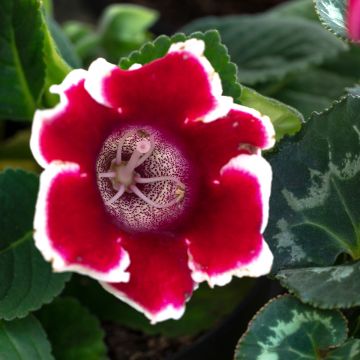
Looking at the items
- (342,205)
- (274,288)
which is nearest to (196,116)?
(342,205)

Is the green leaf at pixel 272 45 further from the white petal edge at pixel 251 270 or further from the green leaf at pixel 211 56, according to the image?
the white petal edge at pixel 251 270

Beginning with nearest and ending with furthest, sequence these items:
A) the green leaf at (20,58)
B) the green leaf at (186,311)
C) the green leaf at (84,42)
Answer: the green leaf at (20,58), the green leaf at (186,311), the green leaf at (84,42)

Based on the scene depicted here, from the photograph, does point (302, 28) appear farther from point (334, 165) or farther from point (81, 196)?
point (81, 196)

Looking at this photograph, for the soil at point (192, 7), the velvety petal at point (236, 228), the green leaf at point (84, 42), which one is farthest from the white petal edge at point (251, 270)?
the soil at point (192, 7)

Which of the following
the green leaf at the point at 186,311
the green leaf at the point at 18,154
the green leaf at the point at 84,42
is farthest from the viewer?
the green leaf at the point at 84,42

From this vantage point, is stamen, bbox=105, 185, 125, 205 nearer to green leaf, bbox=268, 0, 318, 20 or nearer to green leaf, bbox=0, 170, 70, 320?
green leaf, bbox=0, 170, 70, 320

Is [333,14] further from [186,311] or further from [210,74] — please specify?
[186,311]
